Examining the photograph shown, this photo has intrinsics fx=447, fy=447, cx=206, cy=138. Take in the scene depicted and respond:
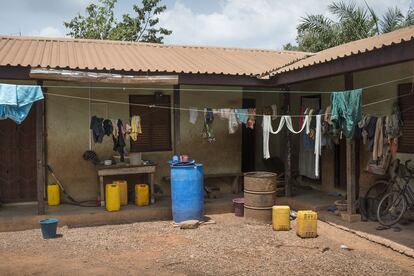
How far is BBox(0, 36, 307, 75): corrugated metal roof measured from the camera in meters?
8.90

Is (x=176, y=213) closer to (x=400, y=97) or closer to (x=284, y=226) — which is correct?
(x=284, y=226)

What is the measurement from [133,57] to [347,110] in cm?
510

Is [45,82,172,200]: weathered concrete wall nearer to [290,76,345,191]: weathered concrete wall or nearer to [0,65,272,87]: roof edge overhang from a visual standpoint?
[0,65,272,87]: roof edge overhang

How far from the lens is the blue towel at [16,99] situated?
7.73 meters

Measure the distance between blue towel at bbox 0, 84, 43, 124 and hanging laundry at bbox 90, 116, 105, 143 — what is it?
1699 mm

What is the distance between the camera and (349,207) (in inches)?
328

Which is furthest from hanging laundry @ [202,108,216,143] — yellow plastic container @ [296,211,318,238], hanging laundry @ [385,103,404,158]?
hanging laundry @ [385,103,404,158]

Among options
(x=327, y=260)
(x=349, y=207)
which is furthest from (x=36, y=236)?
(x=349, y=207)

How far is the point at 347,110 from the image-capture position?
7789 millimetres

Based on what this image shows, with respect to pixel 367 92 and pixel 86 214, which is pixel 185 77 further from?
pixel 367 92

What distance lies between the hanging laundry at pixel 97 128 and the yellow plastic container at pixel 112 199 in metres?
1.15

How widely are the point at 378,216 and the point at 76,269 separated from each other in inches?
204

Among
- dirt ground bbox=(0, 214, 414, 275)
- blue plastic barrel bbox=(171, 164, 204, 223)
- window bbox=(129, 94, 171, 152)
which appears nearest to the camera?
dirt ground bbox=(0, 214, 414, 275)

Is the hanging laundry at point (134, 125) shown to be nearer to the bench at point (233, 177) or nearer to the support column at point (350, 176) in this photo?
the bench at point (233, 177)
